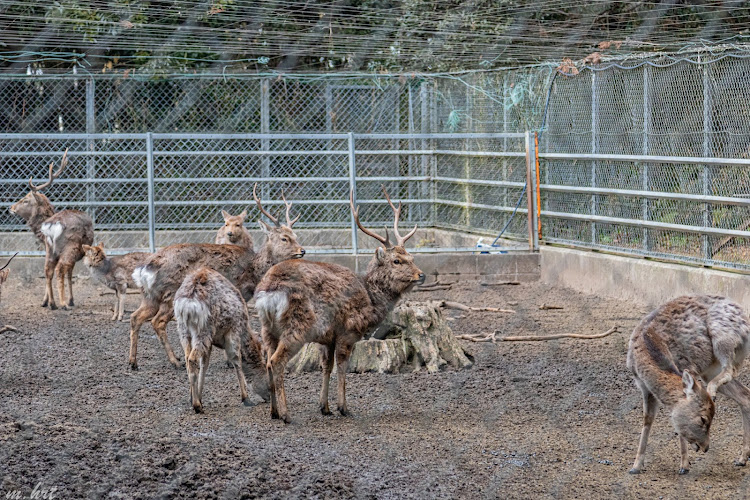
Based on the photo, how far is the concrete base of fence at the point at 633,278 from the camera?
882cm

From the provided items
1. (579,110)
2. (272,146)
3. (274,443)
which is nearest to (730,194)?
(579,110)

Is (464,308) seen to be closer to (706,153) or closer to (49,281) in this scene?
(706,153)

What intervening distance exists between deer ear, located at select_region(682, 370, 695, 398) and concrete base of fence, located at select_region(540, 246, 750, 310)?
3.93 meters

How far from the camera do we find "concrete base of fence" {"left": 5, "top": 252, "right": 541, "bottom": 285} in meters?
11.9

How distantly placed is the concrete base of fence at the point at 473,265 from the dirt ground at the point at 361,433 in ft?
10.4

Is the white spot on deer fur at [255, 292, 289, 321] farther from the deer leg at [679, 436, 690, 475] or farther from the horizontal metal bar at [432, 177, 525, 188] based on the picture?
the horizontal metal bar at [432, 177, 525, 188]

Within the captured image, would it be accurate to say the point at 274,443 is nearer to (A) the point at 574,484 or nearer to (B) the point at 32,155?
(A) the point at 574,484

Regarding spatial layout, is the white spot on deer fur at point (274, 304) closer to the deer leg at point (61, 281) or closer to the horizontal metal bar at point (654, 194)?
the horizontal metal bar at point (654, 194)

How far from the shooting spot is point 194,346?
6465mm

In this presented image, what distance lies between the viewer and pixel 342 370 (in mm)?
6359

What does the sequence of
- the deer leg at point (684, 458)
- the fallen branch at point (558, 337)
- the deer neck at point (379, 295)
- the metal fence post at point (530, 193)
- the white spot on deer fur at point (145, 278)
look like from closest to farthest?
the deer leg at point (684, 458) → the deer neck at point (379, 295) → the white spot on deer fur at point (145, 278) → the fallen branch at point (558, 337) → the metal fence post at point (530, 193)

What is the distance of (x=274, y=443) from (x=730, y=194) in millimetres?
5397

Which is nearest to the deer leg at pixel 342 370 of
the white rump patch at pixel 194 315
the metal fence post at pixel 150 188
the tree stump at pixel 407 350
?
the white rump patch at pixel 194 315

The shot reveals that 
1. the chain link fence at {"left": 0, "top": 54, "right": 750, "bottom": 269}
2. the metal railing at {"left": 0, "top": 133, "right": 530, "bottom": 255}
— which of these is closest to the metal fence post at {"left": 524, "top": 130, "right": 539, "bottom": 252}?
the chain link fence at {"left": 0, "top": 54, "right": 750, "bottom": 269}
